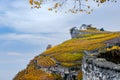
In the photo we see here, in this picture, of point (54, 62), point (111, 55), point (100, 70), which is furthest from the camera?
point (54, 62)

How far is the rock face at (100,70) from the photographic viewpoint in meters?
25.3

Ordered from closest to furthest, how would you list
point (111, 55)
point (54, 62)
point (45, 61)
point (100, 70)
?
point (100, 70) < point (111, 55) < point (54, 62) < point (45, 61)

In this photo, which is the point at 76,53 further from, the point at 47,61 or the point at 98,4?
the point at 98,4

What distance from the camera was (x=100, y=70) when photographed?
26938 millimetres

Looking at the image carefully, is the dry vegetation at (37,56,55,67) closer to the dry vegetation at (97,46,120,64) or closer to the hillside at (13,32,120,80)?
the hillside at (13,32,120,80)

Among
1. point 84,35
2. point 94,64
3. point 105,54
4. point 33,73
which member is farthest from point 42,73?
point 94,64

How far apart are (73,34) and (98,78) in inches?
4114

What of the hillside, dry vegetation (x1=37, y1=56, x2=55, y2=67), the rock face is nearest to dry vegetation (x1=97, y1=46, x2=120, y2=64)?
the rock face

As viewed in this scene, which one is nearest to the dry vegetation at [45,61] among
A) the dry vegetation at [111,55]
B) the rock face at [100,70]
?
the dry vegetation at [111,55]

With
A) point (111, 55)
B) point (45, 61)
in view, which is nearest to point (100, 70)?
point (111, 55)

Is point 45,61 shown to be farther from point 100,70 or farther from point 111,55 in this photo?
point 100,70

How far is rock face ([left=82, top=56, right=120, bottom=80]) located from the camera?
2533 centimetres

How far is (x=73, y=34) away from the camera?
5177 inches

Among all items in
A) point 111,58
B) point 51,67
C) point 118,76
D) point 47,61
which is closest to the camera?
point 118,76
